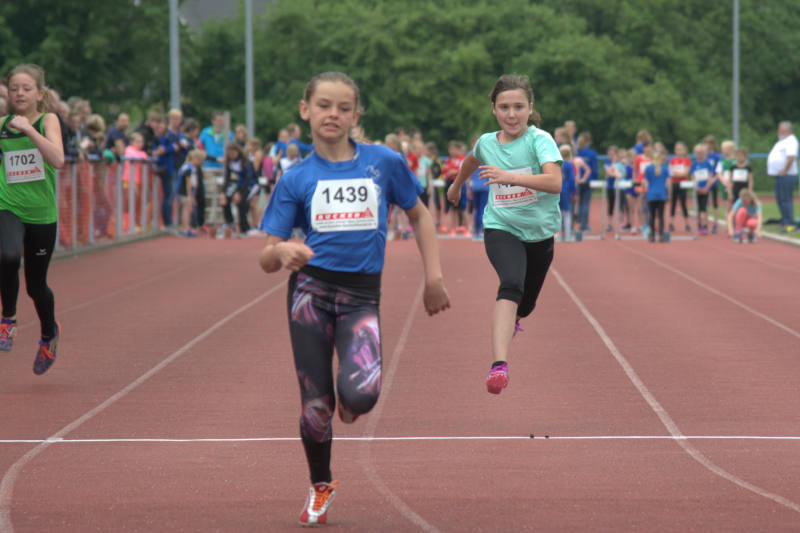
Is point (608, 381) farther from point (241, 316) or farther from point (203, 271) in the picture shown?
point (203, 271)

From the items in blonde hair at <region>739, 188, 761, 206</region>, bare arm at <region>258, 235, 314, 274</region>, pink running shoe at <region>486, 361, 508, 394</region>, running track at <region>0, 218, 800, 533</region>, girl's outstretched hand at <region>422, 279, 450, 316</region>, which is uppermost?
bare arm at <region>258, 235, 314, 274</region>

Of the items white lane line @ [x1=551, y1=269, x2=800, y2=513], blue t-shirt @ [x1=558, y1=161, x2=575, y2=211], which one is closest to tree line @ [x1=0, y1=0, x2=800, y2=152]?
blue t-shirt @ [x1=558, y1=161, x2=575, y2=211]

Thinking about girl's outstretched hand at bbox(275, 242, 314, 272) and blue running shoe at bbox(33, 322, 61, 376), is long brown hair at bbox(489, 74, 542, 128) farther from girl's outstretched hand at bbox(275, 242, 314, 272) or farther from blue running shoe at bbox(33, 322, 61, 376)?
blue running shoe at bbox(33, 322, 61, 376)

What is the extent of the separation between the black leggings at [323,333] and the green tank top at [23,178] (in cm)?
408

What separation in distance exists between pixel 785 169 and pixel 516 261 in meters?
19.3

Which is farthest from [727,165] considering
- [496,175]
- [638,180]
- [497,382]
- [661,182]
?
[497,382]

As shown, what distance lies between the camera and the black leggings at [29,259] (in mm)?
8922

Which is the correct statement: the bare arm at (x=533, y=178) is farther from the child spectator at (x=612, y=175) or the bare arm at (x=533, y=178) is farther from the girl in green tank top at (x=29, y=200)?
the child spectator at (x=612, y=175)

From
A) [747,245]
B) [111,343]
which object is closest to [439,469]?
[111,343]

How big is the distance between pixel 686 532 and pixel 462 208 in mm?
23602

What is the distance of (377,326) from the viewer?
17.9ft

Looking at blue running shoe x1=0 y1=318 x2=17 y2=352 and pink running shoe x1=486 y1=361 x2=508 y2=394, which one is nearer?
pink running shoe x1=486 y1=361 x2=508 y2=394

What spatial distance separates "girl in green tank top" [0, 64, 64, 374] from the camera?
28.9 feet

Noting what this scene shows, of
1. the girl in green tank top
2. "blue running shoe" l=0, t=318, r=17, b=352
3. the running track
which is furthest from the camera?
"blue running shoe" l=0, t=318, r=17, b=352
